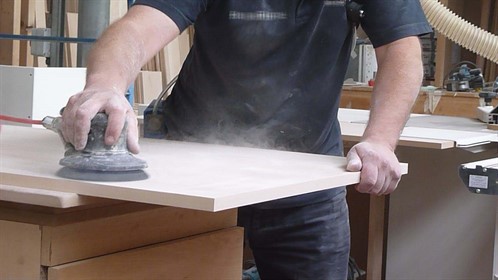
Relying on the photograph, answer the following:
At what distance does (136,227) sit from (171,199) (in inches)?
9.5

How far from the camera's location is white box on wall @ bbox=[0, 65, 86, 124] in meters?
3.08

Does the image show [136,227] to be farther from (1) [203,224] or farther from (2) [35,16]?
(2) [35,16]

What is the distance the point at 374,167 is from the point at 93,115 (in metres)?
0.55

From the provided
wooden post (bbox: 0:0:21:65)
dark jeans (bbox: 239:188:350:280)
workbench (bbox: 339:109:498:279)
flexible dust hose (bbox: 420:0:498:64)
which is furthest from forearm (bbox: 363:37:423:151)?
wooden post (bbox: 0:0:21:65)

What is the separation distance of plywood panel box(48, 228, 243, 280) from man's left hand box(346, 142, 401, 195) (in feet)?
0.86

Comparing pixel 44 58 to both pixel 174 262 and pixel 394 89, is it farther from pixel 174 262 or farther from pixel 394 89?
pixel 174 262

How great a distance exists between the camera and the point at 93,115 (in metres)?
1.30

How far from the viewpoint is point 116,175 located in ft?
4.22

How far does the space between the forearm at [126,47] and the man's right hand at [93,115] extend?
0.11m

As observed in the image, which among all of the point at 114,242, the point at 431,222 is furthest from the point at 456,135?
the point at 114,242

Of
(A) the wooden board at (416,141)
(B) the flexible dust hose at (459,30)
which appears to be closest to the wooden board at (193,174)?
(A) the wooden board at (416,141)

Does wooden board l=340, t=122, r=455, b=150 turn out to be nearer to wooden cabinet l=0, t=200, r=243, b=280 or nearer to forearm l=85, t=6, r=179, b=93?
forearm l=85, t=6, r=179, b=93

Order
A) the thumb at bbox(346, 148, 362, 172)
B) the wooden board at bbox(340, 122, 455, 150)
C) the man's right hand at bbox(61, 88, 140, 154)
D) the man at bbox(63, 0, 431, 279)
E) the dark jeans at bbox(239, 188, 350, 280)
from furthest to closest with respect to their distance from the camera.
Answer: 1. the wooden board at bbox(340, 122, 455, 150)
2. the dark jeans at bbox(239, 188, 350, 280)
3. the man at bbox(63, 0, 431, 279)
4. the thumb at bbox(346, 148, 362, 172)
5. the man's right hand at bbox(61, 88, 140, 154)

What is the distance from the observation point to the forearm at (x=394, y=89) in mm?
1787
